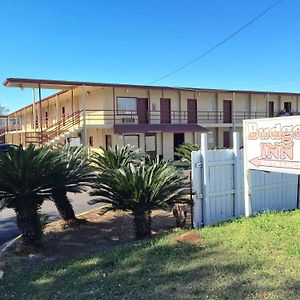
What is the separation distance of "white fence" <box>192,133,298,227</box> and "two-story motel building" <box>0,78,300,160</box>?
17471 mm

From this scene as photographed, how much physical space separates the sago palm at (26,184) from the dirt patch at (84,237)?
1.55 feet

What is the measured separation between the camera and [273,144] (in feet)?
23.5

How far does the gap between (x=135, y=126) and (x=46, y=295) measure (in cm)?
2322

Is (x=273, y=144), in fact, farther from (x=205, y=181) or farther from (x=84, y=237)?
(x=84, y=237)

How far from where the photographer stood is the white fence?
8.10 metres

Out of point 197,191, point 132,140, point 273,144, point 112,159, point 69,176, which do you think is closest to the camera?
point 273,144

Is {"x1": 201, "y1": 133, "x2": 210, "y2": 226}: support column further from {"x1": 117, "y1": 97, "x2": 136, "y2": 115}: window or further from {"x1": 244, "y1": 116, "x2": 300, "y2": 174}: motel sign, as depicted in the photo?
{"x1": 117, "y1": 97, "x2": 136, "y2": 115}: window

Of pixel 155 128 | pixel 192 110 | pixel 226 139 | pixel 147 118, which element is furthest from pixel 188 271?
pixel 226 139

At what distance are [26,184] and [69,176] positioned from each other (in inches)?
56.3

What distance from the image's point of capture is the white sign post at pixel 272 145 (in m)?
6.73

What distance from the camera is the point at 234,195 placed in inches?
339

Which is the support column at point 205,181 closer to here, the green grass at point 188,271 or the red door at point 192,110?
the green grass at point 188,271

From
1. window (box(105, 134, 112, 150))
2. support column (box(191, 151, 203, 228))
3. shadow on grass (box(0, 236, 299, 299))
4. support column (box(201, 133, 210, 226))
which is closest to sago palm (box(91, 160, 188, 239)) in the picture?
support column (box(191, 151, 203, 228))

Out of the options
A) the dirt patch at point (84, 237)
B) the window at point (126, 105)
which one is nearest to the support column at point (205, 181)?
the dirt patch at point (84, 237)
